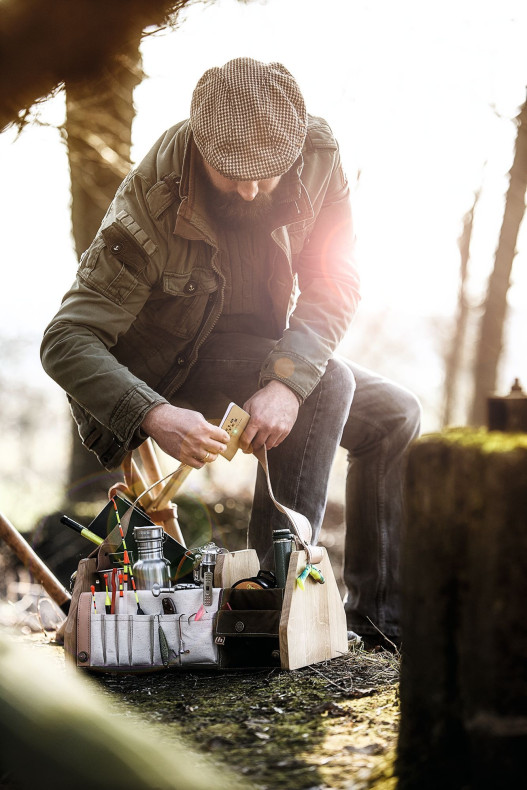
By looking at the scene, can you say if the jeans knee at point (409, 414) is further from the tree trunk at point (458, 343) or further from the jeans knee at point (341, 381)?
the tree trunk at point (458, 343)

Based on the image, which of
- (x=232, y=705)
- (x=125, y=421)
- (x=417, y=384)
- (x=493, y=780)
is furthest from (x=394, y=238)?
(x=493, y=780)

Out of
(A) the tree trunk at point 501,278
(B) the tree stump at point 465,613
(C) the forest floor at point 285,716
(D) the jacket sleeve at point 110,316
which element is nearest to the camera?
(B) the tree stump at point 465,613

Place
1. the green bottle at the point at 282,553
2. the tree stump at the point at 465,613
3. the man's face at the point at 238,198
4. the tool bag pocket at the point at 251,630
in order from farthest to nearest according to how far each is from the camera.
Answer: the man's face at the point at 238,198, the green bottle at the point at 282,553, the tool bag pocket at the point at 251,630, the tree stump at the point at 465,613

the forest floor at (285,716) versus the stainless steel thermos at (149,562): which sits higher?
the stainless steel thermos at (149,562)

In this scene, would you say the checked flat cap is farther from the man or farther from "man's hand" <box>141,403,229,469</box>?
"man's hand" <box>141,403,229,469</box>

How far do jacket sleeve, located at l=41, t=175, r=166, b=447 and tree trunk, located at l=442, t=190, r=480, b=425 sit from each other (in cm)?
1095

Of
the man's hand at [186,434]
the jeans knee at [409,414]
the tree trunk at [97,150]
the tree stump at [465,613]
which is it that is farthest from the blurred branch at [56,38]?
the tree trunk at [97,150]

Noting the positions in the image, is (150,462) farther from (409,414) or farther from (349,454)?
(409,414)

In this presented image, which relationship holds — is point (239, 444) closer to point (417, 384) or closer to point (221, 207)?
point (221, 207)

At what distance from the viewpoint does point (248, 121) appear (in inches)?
107

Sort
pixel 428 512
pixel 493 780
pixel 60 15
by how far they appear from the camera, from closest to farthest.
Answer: pixel 60 15
pixel 493 780
pixel 428 512

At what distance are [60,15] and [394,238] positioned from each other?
35.6 ft

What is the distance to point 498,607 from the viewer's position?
119 cm

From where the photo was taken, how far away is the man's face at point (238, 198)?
2.82 metres
